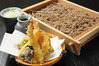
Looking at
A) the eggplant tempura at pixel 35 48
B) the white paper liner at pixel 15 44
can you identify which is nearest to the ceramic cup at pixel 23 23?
the white paper liner at pixel 15 44

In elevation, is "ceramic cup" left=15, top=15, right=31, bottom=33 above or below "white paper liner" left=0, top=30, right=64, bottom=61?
above

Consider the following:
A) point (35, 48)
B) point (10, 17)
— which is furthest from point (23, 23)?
point (35, 48)

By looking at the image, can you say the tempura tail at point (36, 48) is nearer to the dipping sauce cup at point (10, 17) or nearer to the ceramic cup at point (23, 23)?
the ceramic cup at point (23, 23)

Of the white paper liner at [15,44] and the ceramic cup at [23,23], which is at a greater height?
the ceramic cup at [23,23]

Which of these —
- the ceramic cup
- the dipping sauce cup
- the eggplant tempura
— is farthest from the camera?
the dipping sauce cup

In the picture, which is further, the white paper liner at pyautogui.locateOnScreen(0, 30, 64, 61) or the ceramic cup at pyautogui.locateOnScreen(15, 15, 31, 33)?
the ceramic cup at pyautogui.locateOnScreen(15, 15, 31, 33)

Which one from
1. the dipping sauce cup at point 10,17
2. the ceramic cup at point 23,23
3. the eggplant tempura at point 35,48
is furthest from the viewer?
the dipping sauce cup at point 10,17

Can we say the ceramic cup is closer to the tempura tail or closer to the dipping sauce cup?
the dipping sauce cup

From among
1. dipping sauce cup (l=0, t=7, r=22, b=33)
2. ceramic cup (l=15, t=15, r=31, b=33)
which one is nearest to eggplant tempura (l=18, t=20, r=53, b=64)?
ceramic cup (l=15, t=15, r=31, b=33)
